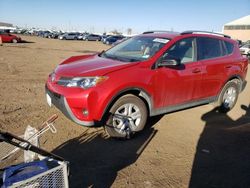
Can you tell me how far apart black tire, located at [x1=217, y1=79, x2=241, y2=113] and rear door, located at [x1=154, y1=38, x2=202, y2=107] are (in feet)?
3.34

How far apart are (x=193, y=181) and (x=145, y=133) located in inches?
61.7

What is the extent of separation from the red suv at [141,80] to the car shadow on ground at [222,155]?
67cm

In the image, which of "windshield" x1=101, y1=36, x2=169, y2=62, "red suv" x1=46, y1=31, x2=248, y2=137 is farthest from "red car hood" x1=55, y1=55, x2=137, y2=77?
"windshield" x1=101, y1=36, x2=169, y2=62

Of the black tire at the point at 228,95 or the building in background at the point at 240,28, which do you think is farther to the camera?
the building in background at the point at 240,28

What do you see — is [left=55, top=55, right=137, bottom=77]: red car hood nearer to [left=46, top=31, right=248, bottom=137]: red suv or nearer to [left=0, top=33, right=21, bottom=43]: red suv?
[left=46, top=31, right=248, bottom=137]: red suv

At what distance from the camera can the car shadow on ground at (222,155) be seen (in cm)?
335

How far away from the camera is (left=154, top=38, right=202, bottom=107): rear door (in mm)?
4578

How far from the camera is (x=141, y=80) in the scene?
4.27 meters

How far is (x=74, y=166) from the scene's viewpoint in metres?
3.50

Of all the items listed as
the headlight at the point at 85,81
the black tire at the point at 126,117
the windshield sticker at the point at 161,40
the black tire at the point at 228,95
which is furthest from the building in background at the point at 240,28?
the headlight at the point at 85,81

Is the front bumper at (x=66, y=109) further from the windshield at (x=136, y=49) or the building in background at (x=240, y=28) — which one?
the building in background at (x=240, y=28)

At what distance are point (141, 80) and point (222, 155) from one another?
171 centimetres

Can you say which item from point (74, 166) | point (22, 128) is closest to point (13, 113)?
point (22, 128)

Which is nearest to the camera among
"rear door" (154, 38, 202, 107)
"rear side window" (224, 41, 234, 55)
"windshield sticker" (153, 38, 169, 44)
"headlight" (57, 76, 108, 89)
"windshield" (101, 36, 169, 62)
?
"headlight" (57, 76, 108, 89)
